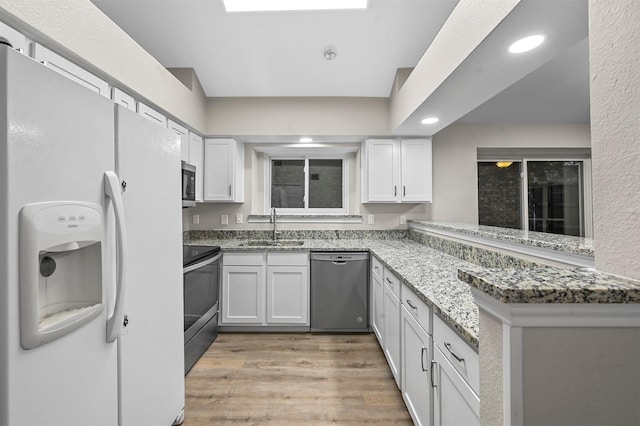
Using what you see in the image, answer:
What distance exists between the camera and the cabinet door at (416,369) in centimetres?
138

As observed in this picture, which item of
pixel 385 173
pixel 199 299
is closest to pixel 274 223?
pixel 199 299

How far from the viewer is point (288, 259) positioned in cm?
300

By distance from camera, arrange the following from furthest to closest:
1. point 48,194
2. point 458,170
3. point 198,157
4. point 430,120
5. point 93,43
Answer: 1. point 458,170
2. point 198,157
3. point 430,120
4. point 93,43
5. point 48,194

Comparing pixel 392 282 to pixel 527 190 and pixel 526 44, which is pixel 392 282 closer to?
pixel 526 44

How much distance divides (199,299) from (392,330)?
5.14 ft

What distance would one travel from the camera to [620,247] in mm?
661

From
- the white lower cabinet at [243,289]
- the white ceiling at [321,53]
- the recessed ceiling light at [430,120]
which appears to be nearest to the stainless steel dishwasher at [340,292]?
the white lower cabinet at [243,289]

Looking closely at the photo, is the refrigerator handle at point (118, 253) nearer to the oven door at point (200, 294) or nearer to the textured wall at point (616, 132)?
the oven door at point (200, 294)

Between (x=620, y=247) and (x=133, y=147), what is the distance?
1641 millimetres

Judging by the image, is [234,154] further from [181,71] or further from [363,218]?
[363,218]

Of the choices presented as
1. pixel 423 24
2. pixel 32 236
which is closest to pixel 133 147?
pixel 32 236

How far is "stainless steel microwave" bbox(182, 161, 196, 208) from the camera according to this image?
2.49 m

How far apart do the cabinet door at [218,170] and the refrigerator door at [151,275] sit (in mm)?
1655

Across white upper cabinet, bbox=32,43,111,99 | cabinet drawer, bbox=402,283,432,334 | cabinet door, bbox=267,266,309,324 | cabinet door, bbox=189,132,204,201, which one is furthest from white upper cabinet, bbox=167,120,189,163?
cabinet drawer, bbox=402,283,432,334
